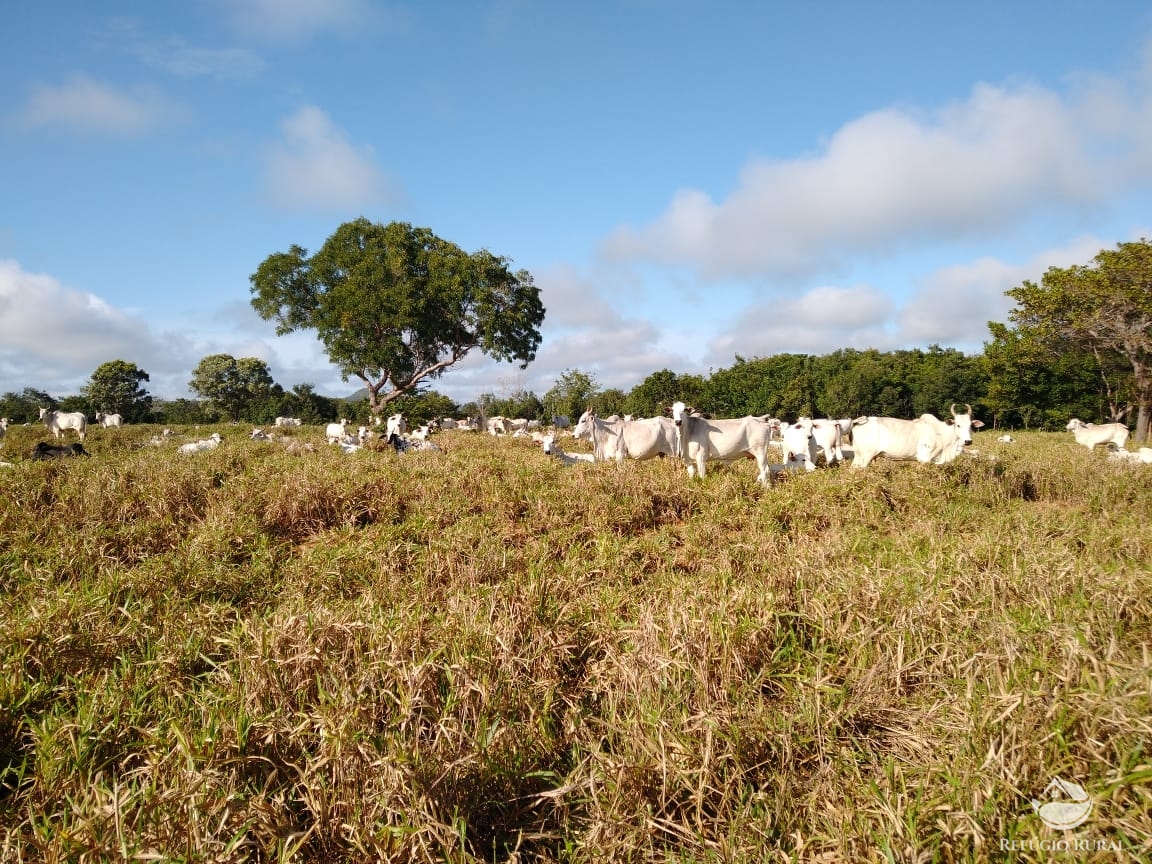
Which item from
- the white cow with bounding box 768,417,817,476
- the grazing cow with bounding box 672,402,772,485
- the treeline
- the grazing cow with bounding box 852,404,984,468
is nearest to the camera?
the grazing cow with bounding box 672,402,772,485

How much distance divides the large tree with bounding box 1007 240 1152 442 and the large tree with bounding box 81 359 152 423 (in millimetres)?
61284

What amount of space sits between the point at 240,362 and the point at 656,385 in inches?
1584

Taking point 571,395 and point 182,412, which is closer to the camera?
point 571,395

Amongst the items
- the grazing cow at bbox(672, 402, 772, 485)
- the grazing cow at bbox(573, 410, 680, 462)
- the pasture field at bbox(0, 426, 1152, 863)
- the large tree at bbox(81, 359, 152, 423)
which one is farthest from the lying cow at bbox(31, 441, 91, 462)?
the large tree at bbox(81, 359, 152, 423)

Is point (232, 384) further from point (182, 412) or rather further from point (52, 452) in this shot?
point (52, 452)

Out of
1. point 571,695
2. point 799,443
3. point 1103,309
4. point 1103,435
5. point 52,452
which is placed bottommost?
point 571,695

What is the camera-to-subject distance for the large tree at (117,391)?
48.4 metres

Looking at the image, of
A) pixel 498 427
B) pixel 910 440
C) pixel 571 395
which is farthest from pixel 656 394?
pixel 910 440

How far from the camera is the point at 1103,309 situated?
1948cm

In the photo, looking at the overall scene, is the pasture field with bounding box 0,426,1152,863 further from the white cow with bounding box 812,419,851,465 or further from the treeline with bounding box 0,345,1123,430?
the treeline with bounding box 0,345,1123,430

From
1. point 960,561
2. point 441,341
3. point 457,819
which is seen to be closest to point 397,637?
point 457,819

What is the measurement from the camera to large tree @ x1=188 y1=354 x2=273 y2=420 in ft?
174

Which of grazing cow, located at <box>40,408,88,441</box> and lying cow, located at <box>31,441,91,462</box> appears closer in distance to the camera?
lying cow, located at <box>31,441,91,462</box>

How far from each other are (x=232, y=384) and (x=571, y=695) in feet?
202
